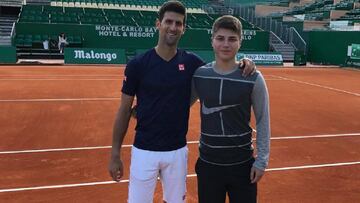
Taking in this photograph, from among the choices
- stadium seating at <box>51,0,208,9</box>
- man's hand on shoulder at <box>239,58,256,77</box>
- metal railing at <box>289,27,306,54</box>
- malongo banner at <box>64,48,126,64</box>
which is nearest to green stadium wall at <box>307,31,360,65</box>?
metal railing at <box>289,27,306,54</box>

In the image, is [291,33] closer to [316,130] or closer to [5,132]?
[316,130]

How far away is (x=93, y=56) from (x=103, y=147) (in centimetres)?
1984

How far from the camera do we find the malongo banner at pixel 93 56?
2602cm

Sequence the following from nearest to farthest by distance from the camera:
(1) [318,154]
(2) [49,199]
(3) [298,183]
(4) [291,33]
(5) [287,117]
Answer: (2) [49,199] → (3) [298,183] → (1) [318,154] → (5) [287,117] → (4) [291,33]

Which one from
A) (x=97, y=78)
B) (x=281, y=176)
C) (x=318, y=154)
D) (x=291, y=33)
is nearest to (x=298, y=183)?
(x=281, y=176)

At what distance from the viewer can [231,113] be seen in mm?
3146

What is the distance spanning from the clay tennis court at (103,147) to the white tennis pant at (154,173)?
197 centimetres

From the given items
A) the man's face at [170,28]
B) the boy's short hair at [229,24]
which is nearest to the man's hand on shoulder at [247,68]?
the boy's short hair at [229,24]

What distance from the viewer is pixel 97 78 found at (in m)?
18.8

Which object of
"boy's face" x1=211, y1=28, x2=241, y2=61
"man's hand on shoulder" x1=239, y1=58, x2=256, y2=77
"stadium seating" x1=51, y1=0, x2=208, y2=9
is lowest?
"man's hand on shoulder" x1=239, y1=58, x2=256, y2=77

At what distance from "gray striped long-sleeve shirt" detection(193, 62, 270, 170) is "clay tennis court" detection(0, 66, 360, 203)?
2.29 meters

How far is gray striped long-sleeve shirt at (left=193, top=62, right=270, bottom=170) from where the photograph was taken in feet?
10.2

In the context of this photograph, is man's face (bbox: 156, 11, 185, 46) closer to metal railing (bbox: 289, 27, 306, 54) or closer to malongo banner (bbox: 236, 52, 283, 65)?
malongo banner (bbox: 236, 52, 283, 65)

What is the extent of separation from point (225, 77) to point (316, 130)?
6.94 metres
